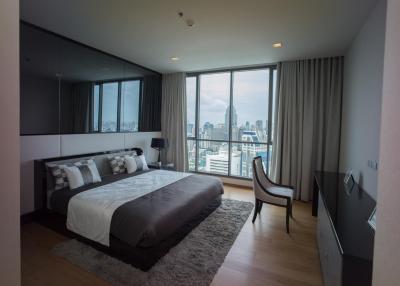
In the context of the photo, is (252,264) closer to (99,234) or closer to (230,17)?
(99,234)

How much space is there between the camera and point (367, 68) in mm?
2520

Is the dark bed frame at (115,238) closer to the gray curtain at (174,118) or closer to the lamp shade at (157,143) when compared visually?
the lamp shade at (157,143)

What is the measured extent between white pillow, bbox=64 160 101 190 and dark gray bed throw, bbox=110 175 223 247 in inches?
41.9

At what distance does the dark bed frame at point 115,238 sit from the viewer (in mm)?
2178

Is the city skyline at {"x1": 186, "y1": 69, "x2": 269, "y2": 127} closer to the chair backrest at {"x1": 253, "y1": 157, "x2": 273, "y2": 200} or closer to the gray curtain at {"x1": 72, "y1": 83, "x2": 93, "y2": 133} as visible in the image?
the chair backrest at {"x1": 253, "y1": 157, "x2": 273, "y2": 200}

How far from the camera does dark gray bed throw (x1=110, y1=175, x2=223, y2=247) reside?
7.04 ft

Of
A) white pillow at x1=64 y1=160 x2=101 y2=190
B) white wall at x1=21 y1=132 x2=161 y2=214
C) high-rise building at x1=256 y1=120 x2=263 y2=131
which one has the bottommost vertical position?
white pillow at x1=64 y1=160 x2=101 y2=190

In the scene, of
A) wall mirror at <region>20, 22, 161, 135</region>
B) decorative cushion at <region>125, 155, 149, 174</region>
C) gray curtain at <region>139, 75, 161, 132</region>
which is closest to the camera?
wall mirror at <region>20, 22, 161, 135</region>

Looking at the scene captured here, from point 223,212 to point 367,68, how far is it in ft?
9.00

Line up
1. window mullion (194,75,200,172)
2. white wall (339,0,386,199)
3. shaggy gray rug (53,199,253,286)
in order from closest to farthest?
shaggy gray rug (53,199,253,286) < white wall (339,0,386,199) < window mullion (194,75,200,172)

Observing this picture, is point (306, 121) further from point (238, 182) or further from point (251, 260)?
point (251, 260)
